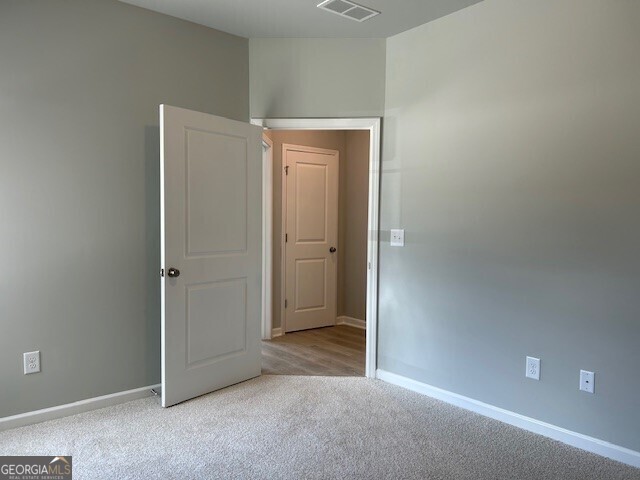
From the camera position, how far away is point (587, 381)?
95.7 inches

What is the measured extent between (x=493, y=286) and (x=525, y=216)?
0.48 metres

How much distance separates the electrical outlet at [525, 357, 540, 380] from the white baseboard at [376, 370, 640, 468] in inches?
10.3

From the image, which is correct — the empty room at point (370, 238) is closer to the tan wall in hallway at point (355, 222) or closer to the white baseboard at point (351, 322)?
the white baseboard at point (351, 322)

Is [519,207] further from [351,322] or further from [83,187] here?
[351,322]

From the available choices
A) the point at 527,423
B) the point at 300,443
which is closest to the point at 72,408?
the point at 300,443

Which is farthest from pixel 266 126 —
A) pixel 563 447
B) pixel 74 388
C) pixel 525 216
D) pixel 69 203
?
pixel 563 447

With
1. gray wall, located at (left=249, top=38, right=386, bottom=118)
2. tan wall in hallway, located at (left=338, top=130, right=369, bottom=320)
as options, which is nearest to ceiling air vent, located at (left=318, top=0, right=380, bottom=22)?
gray wall, located at (left=249, top=38, right=386, bottom=118)

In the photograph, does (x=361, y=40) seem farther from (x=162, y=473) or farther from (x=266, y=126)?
(x=162, y=473)

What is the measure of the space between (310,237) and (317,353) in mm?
1418

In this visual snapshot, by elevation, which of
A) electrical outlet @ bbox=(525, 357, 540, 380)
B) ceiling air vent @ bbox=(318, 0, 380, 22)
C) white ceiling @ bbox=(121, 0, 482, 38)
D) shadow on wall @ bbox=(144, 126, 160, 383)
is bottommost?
electrical outlet @ bbox=(525, 357, 540, 380)

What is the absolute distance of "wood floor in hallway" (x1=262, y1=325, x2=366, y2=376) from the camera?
12.2 feet

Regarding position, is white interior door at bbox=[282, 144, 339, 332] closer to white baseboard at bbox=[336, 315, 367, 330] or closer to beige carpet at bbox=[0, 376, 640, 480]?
white baseboard at bbox=[336, 315, 367, 330]

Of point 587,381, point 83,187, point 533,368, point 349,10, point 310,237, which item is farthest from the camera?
point 310,237

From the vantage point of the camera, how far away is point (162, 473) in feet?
7.02
